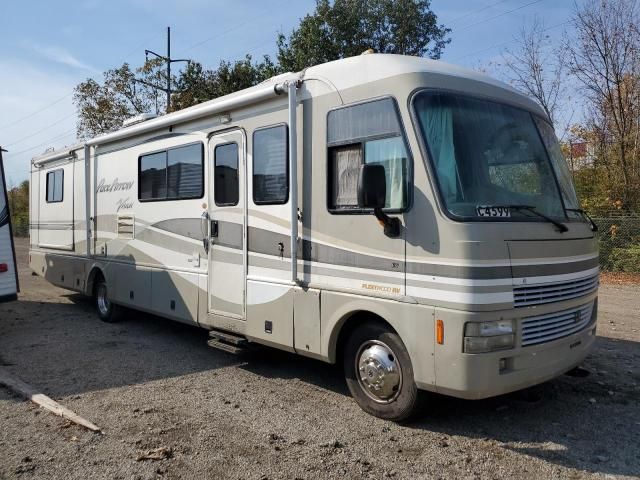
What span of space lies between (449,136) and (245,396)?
3108mm

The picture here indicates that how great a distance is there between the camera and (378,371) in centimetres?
473

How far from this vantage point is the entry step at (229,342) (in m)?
6.14

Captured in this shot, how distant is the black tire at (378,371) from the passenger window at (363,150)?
1102 mm

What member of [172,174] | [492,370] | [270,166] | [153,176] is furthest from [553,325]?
[153,176]

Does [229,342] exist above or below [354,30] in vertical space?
below

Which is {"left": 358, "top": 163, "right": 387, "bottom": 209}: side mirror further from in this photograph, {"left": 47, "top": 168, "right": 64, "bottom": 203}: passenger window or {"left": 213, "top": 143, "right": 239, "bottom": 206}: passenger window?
{"left": 47, "top": 168, "right": 64, "bottom": 203}: passenger window

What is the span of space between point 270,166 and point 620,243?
1253cm

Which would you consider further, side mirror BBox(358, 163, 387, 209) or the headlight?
side mirror BBox(358, 163, 387, 209)

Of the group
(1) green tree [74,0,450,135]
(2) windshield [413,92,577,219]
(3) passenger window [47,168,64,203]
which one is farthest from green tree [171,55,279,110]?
(2) windshield [413,92,577,219]

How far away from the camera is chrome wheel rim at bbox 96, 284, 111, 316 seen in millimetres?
9156

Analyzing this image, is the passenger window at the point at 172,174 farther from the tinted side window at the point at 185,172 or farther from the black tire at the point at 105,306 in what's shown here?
the black tire at the point at 105,306

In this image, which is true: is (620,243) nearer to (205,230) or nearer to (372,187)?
(205,230)

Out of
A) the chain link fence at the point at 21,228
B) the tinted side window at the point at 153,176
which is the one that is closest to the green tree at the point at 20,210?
the chain link fence at the point at 21,228

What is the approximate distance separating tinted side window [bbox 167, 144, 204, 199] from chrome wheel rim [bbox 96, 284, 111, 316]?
2.77 metres
